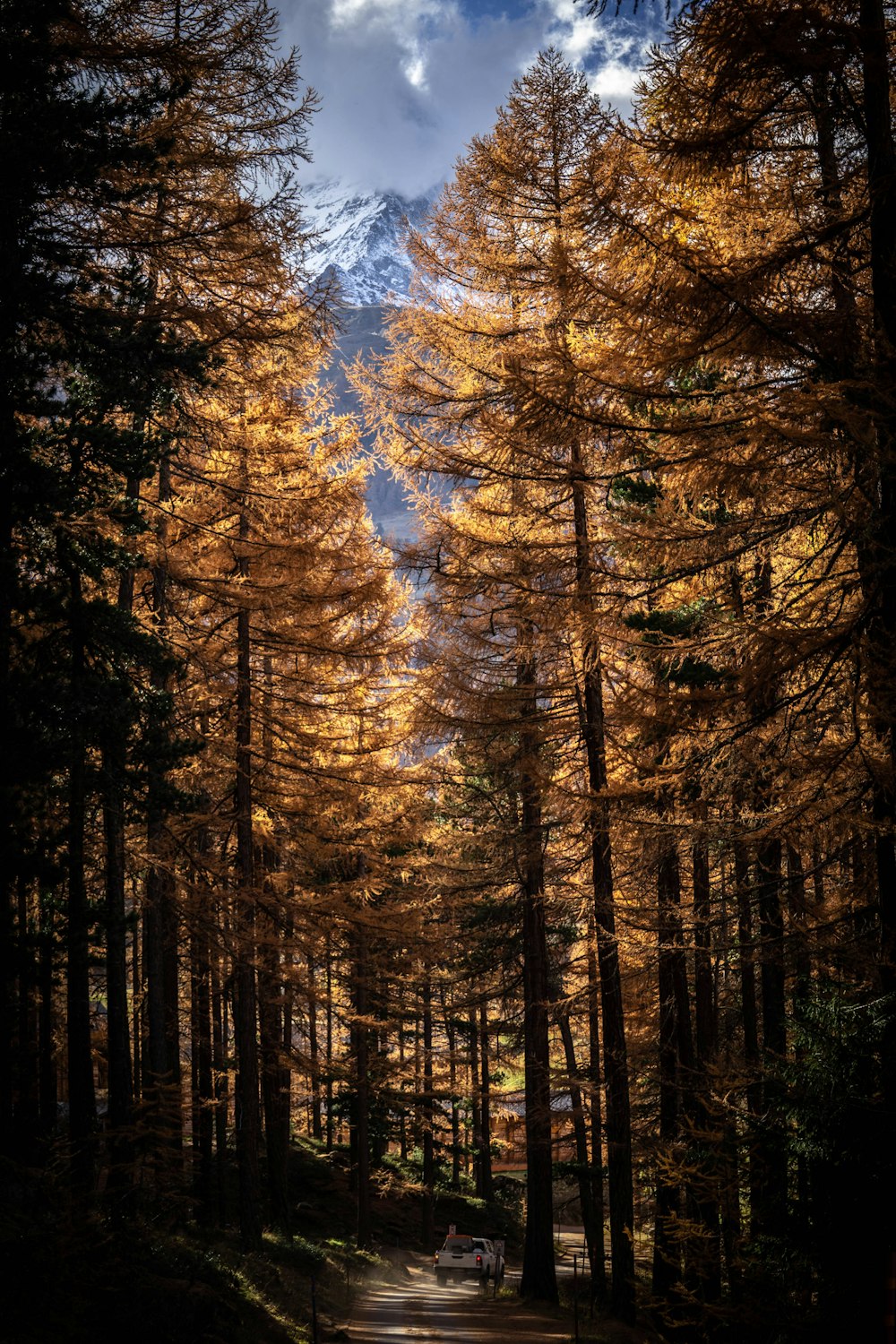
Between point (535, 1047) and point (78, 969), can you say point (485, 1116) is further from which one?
point (78, 969)

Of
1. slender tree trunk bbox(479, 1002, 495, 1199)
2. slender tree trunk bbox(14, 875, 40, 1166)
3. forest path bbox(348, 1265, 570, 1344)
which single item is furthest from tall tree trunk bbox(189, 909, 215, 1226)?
slender tree trunk bbox(479, 1002, 495, 1199)

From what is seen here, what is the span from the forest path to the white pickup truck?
111 centimetres

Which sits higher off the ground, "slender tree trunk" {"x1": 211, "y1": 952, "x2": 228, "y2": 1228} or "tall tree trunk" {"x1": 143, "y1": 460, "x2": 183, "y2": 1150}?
"tall tree trunk" {"x1": 143, "y1": 460, "x2": 183, "y2": 1150}

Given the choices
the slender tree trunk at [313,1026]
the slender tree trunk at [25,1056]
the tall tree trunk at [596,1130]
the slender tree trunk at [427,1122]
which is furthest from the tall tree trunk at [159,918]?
the slender tree trunk at [427,1122]

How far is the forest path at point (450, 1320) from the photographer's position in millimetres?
12023

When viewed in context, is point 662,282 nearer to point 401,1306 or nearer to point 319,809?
point 319,809

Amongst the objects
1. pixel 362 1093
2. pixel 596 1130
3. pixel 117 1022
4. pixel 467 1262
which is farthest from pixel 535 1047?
pixel 362 1093

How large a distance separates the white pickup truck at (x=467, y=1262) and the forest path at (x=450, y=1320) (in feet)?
3.63

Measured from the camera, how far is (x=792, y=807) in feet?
22.0

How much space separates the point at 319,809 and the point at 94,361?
30.2ft

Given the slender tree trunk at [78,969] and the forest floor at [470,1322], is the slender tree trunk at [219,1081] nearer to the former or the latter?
the forest floor at [470,1322]

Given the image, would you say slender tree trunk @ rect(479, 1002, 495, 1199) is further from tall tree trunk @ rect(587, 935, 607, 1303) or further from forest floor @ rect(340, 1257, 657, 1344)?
forest floor @ rect(340, 1257, 657, 1344)

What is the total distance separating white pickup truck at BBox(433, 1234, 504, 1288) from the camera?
68.4 feet

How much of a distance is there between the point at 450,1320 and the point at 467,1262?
7.39 m
